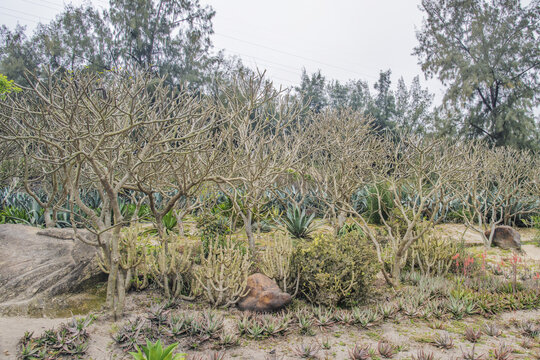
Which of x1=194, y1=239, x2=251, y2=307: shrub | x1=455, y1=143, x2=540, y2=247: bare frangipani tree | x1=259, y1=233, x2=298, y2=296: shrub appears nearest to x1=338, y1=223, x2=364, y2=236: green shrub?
x1=455, y1=143, x2=540, y2=247: bare frangipani tree

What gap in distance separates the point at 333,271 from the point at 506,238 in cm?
609

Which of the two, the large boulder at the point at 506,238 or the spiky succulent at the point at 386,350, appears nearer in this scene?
the spiky succulent at the point at 386,350

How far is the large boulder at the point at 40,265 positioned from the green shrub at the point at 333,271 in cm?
280

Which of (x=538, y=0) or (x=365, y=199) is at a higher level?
(x=538, y=0)

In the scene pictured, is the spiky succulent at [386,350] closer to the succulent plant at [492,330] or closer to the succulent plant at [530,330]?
the succulent plant at [492,330]

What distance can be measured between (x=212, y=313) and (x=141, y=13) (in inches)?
918

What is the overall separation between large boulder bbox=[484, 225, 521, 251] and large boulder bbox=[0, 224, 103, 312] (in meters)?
8.63

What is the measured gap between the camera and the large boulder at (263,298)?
14.2 ft

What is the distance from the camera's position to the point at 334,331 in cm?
396

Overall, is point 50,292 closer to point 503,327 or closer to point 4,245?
point 4,245

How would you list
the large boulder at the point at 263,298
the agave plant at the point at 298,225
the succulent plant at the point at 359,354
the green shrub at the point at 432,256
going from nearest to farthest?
the succulent plant at the point at 359,354, the large boulder at the point at 263,298, the green shrub at the point at 432,256, the agave plant at the point at 298,225

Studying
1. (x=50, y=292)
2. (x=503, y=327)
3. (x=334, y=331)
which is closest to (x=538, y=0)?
(x=503, y=327)

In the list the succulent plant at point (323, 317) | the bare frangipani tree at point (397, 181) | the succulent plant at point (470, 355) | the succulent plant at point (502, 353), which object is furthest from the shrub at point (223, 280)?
the succulent plant at point (502, 353)

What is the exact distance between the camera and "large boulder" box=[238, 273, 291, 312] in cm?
432
